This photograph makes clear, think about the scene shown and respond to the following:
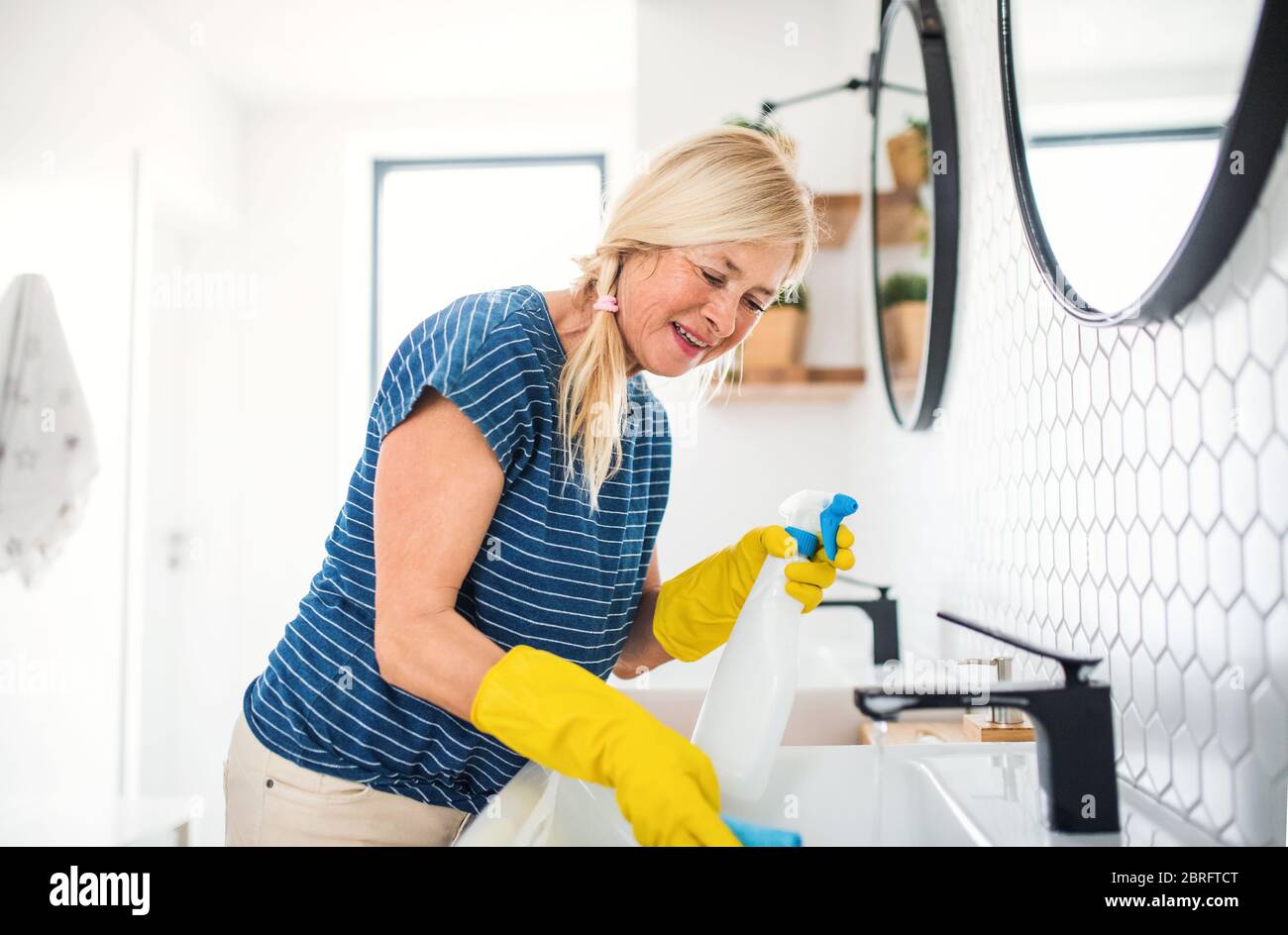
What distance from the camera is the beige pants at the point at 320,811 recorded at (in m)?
0.74

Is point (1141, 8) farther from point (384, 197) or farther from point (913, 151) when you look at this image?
point (384, 197)

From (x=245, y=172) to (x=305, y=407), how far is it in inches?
29.7

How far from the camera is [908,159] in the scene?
4.03 feet

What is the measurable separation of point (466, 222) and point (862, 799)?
2.52 meters

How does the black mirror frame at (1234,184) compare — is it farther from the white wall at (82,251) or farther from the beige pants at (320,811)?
the white wall at (82,251)

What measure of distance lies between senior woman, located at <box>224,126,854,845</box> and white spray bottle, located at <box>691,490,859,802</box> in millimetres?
20

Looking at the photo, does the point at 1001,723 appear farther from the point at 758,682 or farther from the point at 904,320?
the point at 904,320

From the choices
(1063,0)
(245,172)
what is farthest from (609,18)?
(1063,0)

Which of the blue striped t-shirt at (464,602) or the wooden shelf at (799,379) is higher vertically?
the wooden shelf at (799,379)

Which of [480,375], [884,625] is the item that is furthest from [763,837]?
[884,625]

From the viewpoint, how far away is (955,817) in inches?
24.1

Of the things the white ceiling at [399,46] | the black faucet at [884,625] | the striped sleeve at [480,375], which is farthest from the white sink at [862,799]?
the white ceiling at [399,46]

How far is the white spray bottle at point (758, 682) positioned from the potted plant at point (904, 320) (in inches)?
22.7
